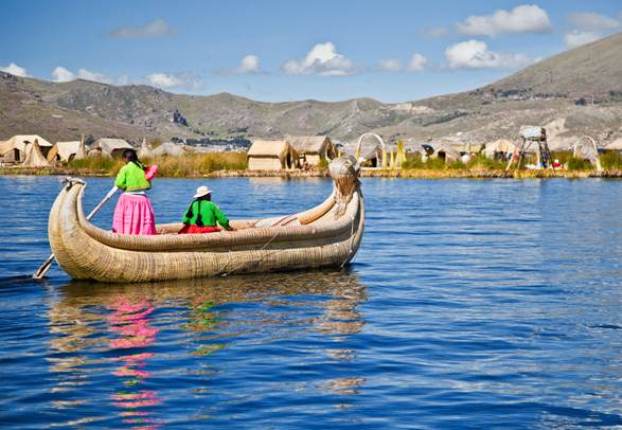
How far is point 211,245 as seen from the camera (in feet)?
43.0

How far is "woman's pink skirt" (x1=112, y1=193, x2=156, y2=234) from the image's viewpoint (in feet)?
42.3

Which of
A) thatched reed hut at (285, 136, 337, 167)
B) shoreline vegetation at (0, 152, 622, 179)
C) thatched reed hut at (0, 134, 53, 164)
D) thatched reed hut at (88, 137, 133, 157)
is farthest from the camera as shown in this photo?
thatched reed hut at (0, 134, 53, 164)

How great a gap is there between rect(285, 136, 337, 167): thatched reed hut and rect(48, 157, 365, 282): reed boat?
4997 centimetres

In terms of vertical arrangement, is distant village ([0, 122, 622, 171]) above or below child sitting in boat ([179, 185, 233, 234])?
above

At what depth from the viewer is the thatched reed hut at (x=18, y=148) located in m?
78.2

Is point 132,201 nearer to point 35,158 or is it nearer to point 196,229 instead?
point 196,229

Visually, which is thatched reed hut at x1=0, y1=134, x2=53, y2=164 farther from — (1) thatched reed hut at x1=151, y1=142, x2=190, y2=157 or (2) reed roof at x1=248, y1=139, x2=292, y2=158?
(2) reed roof at x1=248, y1=139, x2=292, y2=158

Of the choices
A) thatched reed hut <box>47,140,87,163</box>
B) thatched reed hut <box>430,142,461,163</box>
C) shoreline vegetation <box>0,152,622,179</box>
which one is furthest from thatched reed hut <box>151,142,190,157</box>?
thatched reed hut <box>430,142,461,163</box>

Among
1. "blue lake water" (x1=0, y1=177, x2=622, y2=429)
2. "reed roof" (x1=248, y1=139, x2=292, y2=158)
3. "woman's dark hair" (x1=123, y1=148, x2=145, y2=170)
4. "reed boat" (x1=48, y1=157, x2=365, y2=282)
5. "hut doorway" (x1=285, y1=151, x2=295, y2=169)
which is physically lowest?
"blue lake water" (x1=0, y1=177, x2=622, y2=429)

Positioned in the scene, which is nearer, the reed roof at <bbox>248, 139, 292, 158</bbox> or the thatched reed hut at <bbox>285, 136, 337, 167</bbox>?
the reed roof at <bbox>248, 139, 292, 158</bbox>

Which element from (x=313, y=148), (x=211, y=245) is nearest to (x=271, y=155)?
(x=313, y=148)

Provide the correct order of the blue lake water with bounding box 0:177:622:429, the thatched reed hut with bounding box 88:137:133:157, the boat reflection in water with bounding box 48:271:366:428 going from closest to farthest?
1. the blue lake water with bounding box 0:177:622:429
2. the boat reflection in water with bounding box 48:271:366:428
3. the thatched reed hut with bounding box 88:137:133:157

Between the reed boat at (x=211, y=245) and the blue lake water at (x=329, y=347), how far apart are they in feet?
0.81

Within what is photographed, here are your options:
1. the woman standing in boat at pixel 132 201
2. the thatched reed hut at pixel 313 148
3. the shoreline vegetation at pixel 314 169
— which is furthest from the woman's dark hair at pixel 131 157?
the thatched reed hut at pixel 313 148
